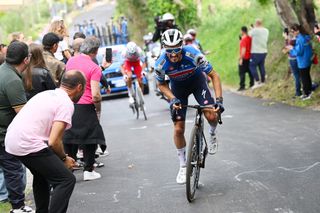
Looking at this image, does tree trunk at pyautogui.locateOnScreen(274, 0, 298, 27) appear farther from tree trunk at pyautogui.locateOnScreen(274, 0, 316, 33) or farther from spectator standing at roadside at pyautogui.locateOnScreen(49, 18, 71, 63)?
spectator standing at roadside at pyautogui.locateOnScreen(49, 18, 71, 63)

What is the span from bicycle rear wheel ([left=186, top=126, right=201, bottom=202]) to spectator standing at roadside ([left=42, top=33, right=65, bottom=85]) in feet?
8.36

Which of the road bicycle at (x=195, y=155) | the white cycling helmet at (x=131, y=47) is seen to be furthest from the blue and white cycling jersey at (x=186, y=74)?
the white cycling helmet at (x=131, y=47)

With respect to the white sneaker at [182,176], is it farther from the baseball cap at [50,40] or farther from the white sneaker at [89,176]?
the baseball cap at [50,40]

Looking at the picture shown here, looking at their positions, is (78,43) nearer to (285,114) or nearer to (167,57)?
(167,57)

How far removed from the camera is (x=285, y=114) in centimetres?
1383

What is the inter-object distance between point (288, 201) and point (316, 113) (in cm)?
692

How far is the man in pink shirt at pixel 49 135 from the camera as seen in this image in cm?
560

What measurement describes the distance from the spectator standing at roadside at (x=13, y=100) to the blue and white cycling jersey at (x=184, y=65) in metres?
1.75

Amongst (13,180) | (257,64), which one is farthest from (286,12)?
(13,180)

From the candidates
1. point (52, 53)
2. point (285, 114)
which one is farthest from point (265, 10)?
point (52, 53)

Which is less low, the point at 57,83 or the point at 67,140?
the point at 57,83

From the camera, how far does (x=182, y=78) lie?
793 centimetres

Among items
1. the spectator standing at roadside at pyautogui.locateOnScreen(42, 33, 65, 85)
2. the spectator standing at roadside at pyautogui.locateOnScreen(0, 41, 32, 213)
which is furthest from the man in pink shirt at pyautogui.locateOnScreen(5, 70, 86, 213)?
the spectator standing at roadside at pyautogui.locateOnScreen(42, 33, 65, 85)

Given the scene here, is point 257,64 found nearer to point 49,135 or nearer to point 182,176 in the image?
point 182,176
